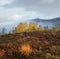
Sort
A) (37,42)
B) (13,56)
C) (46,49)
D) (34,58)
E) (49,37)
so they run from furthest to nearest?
(49,37) < (37,42) < (46,49) < (13,56) < (34,58)

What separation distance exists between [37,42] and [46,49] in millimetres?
2838

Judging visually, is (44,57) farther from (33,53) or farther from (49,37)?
(49,37)

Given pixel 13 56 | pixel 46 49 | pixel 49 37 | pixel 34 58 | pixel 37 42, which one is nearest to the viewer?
pixel 34 58

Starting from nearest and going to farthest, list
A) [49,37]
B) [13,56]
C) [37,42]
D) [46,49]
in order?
[13,56], [46,49], [37,42], [49,37]

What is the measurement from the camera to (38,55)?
76.0 feet

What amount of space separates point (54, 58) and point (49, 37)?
1146cm

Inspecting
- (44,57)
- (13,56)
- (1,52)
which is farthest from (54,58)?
(1,52)

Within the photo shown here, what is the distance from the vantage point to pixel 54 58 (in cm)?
2244

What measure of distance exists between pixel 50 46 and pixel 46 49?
1.19m

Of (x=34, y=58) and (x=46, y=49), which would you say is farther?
(x=46, y=49)

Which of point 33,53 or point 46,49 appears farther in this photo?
point 46,49

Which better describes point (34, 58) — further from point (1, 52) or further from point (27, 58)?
point (1, 52)

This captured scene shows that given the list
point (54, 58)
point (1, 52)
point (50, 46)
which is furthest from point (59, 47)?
point (1, 52)

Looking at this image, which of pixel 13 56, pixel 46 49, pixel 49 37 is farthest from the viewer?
pixel 49 37
